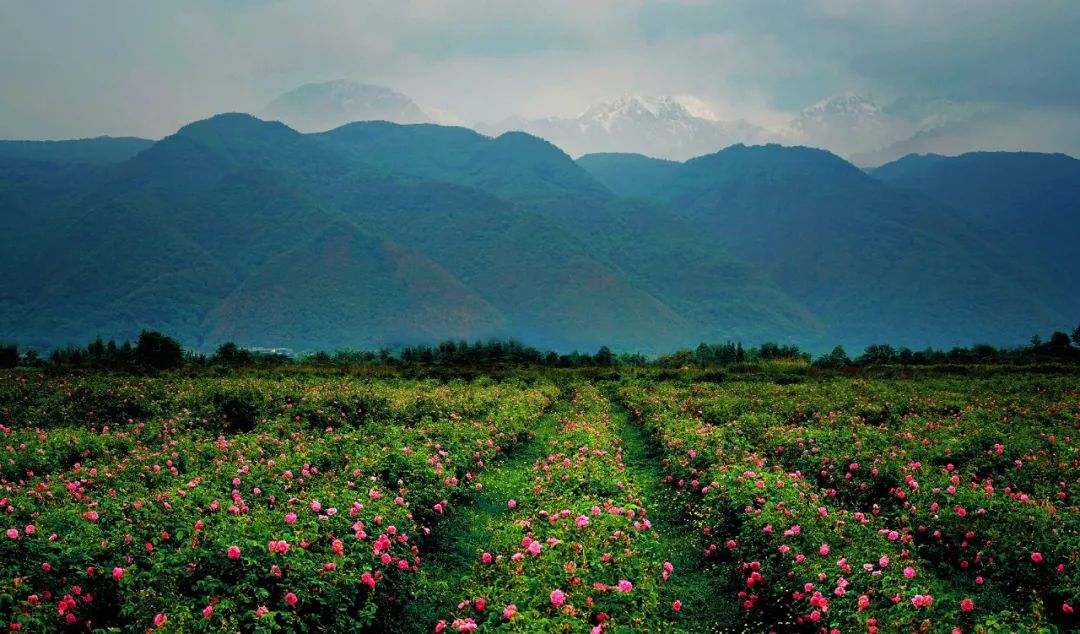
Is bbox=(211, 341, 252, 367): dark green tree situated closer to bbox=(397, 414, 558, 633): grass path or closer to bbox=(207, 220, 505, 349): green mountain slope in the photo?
bbox=(397, 414, 558, 633): grass path

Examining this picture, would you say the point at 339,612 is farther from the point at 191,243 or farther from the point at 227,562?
the point at 191,243

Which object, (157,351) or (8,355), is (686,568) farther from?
(8,355)

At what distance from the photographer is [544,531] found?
8453 mm

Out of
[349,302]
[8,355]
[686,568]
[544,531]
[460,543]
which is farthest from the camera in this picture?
[349,302]

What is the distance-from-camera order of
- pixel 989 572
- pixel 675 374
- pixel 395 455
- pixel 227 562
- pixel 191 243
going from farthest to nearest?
pixel 191 243, pixel 675 374, pixel 395 455, pixel 989 572, pixel 227 562

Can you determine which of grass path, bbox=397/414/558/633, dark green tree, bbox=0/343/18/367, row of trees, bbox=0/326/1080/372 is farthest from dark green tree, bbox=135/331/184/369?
grass path, bbox=397/414/558/633

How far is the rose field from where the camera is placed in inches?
269

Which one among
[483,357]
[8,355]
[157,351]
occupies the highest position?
[483,357]

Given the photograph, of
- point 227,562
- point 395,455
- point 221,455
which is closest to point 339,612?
point 227,562

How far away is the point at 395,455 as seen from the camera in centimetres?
1176

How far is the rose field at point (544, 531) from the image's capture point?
683 cm

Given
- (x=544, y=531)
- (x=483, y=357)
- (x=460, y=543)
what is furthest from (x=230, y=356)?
(x=544, y=531)

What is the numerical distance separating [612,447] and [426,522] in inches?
199

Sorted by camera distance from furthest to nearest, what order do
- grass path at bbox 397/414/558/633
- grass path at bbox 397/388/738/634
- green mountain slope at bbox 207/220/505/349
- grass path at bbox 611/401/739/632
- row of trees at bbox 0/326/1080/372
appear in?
green mountain slope at bbox 207/220/505/349 < row of trees at bbox 0/326/1080/372 < grass path at bbox 611/401/739/632 < grass path at bbox 397/388/738/634 < grass path at bbox 397/414/558/633
